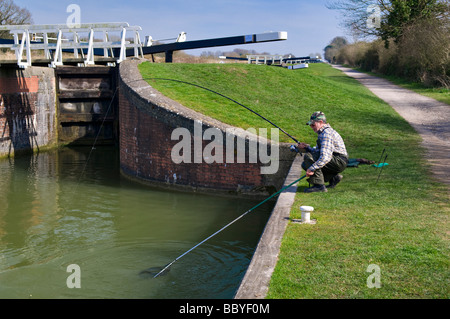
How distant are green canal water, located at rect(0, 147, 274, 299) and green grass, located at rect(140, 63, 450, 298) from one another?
127 cm

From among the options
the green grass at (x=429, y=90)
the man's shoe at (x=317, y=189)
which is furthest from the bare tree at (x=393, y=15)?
the man's shoe at (x=317, y=189)

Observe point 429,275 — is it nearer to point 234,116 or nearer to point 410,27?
point 234,116

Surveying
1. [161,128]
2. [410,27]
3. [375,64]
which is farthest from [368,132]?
[375,64]

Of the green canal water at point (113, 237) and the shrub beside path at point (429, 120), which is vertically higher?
the shrub beside path at point (429, 120)

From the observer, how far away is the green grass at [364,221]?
14.8ft

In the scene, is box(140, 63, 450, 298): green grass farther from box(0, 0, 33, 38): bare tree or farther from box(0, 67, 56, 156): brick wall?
box(0, 0, 33, 38): bare tree

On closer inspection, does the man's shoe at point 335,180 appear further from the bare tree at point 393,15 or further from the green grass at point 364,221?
the bare tree at point 393,15

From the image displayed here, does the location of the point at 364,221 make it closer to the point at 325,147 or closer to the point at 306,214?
the point at 306,214

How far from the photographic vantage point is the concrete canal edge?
4399 mm

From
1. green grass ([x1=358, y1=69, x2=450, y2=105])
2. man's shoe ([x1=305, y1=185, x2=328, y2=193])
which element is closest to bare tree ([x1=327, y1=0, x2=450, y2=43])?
green grass ([x1=358, y1=69, x2=450, y2=105])

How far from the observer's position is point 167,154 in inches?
447

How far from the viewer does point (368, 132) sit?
13578mm

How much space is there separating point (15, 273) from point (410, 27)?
31.2 metres

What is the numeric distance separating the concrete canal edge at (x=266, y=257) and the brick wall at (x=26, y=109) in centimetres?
1093
